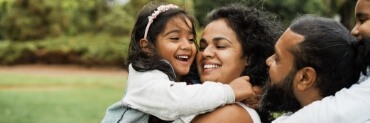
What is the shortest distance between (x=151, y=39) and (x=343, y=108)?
4.36 ft

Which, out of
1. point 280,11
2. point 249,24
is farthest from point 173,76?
point 280,11

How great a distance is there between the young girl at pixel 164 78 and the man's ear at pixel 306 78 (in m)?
0.37

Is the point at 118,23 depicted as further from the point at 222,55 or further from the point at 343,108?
the point at 343,108

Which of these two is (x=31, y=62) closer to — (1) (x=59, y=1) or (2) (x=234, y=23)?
(1) (x=59, y=1)

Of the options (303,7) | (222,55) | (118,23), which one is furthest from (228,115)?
(118,23)

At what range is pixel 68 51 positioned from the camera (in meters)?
23.4

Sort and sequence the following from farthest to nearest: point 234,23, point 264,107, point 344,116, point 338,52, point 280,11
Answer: point 280,11
point 234,23
point 264,107
point 338,52
point 344,116

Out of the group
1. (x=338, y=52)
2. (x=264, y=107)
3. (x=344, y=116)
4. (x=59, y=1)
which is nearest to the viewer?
(x=344, y=116)

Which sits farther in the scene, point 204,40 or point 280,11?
point 280,11

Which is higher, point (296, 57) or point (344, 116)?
point (296, 57)

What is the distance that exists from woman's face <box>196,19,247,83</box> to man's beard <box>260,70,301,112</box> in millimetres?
314

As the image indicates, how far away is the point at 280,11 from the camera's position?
22531 mm

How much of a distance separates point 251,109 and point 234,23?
44 cm

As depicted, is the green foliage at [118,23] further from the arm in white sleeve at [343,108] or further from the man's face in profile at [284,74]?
the arm in white sleeve at [343,108]
